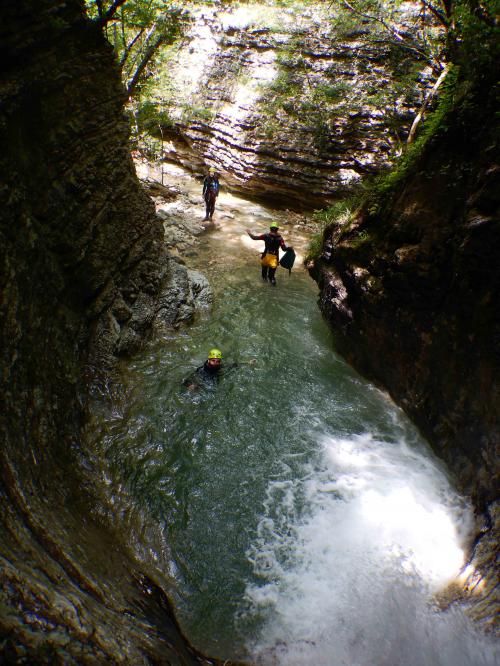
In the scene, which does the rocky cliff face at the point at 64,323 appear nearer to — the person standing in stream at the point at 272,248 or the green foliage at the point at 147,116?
the person standing in stream at the point at 272,248

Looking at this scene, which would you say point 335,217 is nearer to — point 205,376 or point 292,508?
point 205,376

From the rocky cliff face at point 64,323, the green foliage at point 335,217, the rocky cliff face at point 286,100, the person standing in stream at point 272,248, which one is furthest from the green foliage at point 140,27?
the green foliage at point 335,217

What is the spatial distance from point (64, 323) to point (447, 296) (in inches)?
220

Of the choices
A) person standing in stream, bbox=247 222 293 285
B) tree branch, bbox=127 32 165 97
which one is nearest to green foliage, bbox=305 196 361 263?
person standing in stream, bbox=247 222 293 285

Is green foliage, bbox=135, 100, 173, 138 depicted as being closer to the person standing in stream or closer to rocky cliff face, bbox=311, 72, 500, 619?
the person standing in stream

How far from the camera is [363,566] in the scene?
451 centimetres

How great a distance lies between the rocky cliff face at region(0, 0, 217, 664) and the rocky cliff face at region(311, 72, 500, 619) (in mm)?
3682

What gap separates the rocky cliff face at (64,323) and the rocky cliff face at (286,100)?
10.3 m

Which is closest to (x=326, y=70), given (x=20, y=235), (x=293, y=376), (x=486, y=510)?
(x=293, y=376)

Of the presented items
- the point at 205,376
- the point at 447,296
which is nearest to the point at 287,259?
the point at 205,376

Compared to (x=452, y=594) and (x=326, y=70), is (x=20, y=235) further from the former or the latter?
(x=326, y=70)

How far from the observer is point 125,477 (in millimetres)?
4988

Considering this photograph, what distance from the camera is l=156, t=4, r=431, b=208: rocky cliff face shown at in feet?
51.3

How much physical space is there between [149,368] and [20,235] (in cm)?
340
